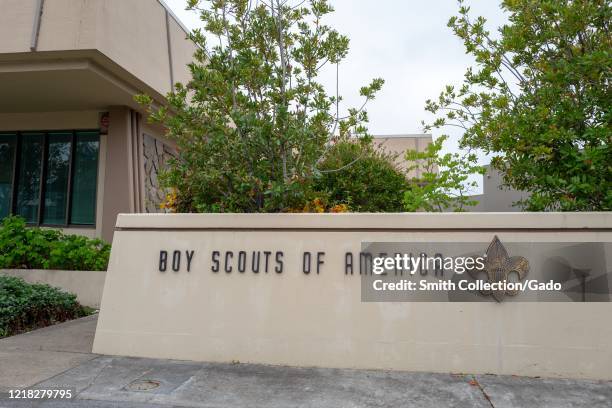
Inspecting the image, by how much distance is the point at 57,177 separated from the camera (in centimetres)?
1100

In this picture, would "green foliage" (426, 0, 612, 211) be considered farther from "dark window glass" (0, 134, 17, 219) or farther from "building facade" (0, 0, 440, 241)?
"dark window glass" (0, 134, 17, 219)

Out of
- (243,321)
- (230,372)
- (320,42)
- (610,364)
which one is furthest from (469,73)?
(230,372)

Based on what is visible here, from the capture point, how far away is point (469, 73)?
683 centimetres

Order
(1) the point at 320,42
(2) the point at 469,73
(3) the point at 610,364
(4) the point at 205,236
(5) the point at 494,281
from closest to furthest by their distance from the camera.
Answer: (3) the point at 610,364, (5) the point at 494,281, (4) the point at 205,236, (1) the point at 320,42, (2) the point at 469,73

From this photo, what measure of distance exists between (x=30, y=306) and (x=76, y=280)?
1887 mm

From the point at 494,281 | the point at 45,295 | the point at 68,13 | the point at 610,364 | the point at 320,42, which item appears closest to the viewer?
the point at 610,364

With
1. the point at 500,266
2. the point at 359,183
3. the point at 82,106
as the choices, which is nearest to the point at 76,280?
the point at 82,106

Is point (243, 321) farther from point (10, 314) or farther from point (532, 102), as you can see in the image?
point (532, 102)

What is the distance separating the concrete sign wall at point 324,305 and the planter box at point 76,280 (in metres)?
3.35

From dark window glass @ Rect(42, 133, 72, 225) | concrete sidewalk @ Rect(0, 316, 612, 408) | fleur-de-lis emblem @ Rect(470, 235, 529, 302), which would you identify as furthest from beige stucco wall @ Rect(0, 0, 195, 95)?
fleur-de-lis emblem @ Rect(470, 235, 529, 302)

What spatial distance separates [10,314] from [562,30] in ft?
27.3

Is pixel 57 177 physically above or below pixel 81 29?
below

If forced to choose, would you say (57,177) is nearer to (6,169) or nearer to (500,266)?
(6,169)

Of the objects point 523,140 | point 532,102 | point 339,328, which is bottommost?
point 339,328
